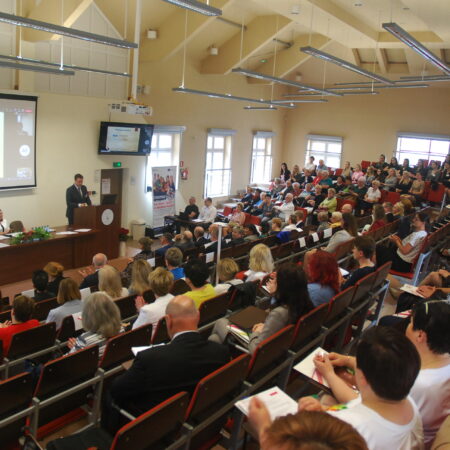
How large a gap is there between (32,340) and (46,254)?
4420 mm

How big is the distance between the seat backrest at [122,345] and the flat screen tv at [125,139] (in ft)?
26.9

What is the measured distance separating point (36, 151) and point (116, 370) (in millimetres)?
7730

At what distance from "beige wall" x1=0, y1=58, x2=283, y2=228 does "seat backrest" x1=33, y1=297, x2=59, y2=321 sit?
542 cm

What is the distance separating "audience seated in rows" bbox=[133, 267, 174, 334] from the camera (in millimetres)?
3834

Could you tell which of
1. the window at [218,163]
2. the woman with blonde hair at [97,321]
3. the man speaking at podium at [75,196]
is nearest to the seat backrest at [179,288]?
the woman with blonde hair at [97,321]

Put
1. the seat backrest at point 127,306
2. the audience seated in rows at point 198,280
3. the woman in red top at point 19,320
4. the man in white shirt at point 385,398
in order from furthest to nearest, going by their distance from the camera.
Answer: the seat backrest at point 127,306, the audience seated in rows at point 198,280, the woman in red top at point 19,320, the man in white shirt at point 385,398

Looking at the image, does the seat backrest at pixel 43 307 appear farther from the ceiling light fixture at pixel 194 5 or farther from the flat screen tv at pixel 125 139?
the flat screen tv at pixel 125 139

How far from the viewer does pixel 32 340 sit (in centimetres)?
364

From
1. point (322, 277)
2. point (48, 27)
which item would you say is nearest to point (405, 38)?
point (322, 277)

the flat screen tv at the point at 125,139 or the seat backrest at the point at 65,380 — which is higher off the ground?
the flat screen tv at the point at 125,139

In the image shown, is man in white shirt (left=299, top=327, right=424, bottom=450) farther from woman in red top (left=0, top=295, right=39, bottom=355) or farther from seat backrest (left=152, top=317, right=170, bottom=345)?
woman in red top (left=0, top=295, right=39, bottom=355)

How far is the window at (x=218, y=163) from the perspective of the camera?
15062 millimetres

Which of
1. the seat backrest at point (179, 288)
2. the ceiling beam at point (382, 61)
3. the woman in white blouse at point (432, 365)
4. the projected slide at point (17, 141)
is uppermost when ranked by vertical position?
the ceiling beam at point (382, 61)

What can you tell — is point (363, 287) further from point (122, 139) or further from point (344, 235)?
point (122, 139)
